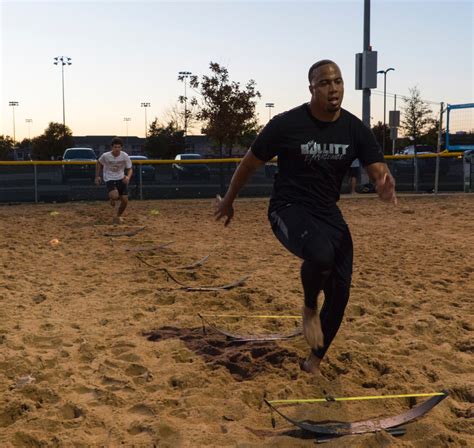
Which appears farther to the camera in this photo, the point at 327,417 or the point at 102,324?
the point at 102,324

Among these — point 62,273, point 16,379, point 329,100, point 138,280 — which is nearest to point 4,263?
point 62,273

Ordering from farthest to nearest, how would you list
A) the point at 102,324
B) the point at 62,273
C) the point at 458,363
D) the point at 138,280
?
the point at 62,273 < the point at 138,280 < the point at 102,324 < the point at 458,363

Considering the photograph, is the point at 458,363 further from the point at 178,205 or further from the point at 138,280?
the point at 178,205

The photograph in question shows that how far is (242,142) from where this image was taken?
41.7 m

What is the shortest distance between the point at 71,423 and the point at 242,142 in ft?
129

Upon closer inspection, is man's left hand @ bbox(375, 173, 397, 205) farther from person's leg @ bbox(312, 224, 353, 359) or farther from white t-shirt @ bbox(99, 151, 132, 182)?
white t-shirt @ bbox(99, 151, 132, 182)

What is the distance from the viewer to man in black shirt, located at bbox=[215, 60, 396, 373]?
3465 millimetres

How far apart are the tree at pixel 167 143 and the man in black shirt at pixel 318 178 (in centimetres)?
5017

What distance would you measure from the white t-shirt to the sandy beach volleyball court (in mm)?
3335

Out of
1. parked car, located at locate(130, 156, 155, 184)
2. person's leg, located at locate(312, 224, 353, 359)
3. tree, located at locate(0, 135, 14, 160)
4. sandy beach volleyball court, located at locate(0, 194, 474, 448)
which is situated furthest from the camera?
tree, located at locate(0, 135, 14, 160)

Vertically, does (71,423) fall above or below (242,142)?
below

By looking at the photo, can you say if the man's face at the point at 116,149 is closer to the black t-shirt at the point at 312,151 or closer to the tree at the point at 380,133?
the black t-shirt at the point at 312,151

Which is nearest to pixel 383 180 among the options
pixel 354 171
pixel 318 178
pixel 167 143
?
pixel 318 178

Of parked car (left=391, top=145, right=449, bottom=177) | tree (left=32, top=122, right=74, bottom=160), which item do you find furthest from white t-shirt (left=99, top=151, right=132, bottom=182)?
tree (left=32, top=122, right=74, bottom=160)
